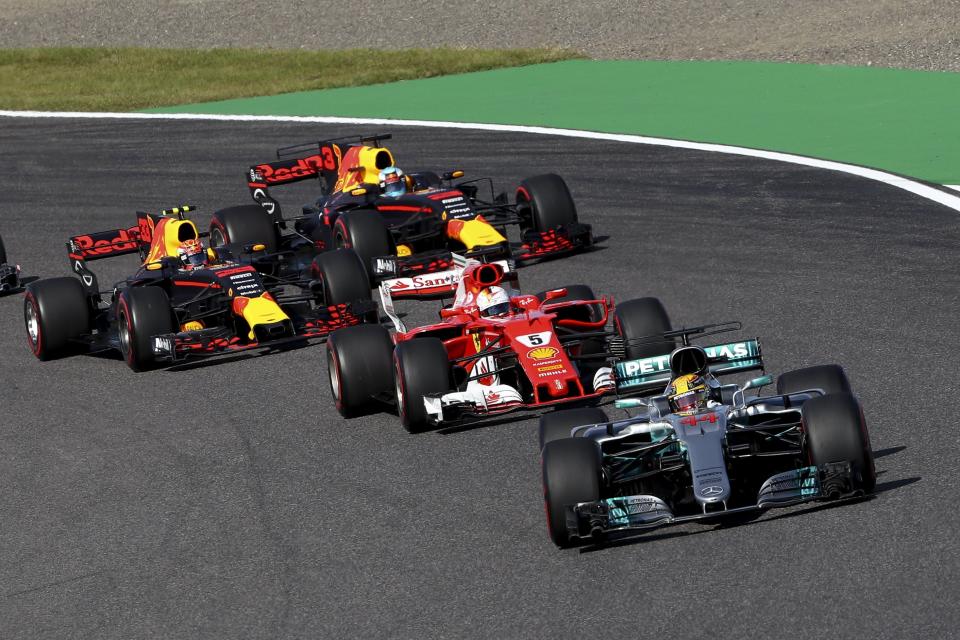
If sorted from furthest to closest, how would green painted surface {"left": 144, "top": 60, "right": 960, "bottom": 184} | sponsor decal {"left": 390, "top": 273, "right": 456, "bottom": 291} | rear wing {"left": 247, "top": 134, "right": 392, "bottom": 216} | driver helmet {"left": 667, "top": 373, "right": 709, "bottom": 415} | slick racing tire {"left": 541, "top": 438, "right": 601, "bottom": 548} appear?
1. green painted surface {"left": 144, "top": 60, "right": 960, "bottom": 184}
2. rear wing {"left": 247, "top": 134, "right": 392, "bottom": 216}
3. sponsor decal {"left": 390, "top": 273, "right": 456, "bottom": 291}
4. driver helmet {"left": 667, "top": 373, "right": 709, "bottom": 415}
5. slick racing tire {"left": 541, "top": 438, "right": 601, "bottom": 548}

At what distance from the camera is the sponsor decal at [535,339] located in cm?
1448

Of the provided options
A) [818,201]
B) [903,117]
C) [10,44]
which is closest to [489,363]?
[818,201]

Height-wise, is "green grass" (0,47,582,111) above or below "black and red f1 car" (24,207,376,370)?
above

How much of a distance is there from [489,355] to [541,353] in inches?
21.8

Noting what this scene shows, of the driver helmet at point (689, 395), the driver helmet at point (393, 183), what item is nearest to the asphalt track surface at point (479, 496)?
the driver helmet at point (689, 395)

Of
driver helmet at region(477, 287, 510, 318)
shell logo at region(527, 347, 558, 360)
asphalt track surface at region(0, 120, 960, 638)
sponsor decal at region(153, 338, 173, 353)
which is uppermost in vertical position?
driver helmet at region(477, 287, 510, 318)

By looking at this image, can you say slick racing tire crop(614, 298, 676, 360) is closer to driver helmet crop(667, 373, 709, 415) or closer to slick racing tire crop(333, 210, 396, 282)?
driver helmet crop(667, 373, 709, 415)

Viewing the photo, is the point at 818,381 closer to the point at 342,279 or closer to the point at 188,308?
the point at 342,279

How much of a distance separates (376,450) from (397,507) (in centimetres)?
152

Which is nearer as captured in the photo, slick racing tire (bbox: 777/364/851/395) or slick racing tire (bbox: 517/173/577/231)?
slick racing tire (bbox: 777/364/851/395)

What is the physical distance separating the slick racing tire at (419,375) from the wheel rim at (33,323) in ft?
20.6

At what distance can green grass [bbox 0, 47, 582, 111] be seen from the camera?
37156 millimetres

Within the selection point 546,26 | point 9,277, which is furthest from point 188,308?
point 546,26

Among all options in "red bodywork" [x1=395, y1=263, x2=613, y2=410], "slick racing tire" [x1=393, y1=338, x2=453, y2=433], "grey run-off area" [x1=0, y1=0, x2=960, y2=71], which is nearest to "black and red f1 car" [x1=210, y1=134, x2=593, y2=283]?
"red bodywork" [x1=395, y1=263, x2=613, y2=410]
